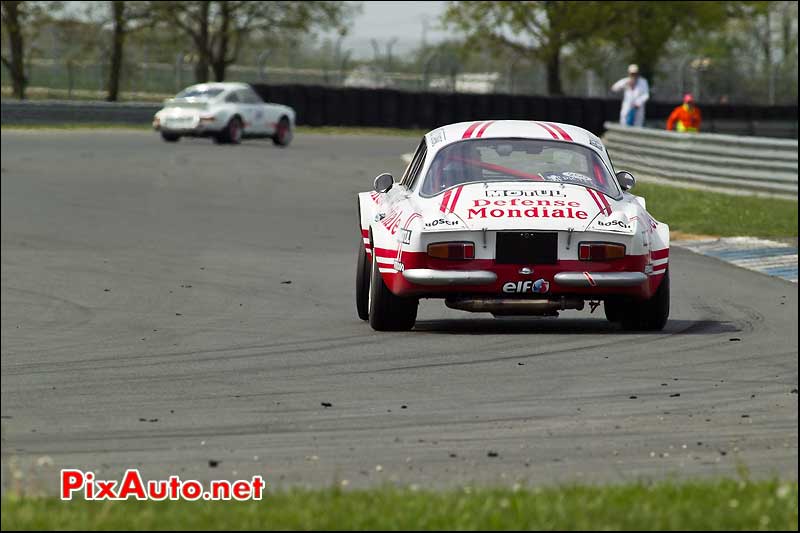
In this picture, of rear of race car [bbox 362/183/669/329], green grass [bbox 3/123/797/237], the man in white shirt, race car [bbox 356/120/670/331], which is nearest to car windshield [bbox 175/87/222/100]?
→ the man in white shirt

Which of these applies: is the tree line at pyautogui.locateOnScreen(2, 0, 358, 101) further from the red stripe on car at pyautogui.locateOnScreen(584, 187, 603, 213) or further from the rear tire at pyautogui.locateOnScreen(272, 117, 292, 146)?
the red stripe on car at pyautogui.locateOnScreen(584, 187, 603, 213)

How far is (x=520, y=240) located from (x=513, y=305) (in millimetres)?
397

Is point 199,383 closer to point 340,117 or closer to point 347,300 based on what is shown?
point 347,300

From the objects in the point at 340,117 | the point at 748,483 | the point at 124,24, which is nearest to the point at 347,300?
the point at 748,483

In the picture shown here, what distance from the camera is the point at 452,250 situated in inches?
379

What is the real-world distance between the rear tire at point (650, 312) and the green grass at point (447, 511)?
15.4 feet

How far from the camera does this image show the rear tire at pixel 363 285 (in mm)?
10632

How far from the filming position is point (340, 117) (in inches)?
1804

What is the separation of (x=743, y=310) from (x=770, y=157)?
12758 mm

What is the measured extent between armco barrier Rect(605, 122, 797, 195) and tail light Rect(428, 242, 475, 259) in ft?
47.9

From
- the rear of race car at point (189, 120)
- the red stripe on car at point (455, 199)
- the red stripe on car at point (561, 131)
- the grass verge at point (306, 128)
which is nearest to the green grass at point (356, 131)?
the grass verge at point (306, 128)

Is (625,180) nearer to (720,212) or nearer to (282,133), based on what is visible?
(720,212)

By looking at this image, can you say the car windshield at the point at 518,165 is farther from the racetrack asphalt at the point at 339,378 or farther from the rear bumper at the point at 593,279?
the racetrack asphalt at the point at 339,378

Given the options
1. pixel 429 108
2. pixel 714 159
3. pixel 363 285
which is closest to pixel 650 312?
pixel 363 285
